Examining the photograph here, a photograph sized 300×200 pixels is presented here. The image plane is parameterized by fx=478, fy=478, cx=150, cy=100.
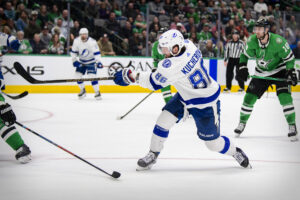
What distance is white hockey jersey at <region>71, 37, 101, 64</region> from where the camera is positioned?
9.16 metres

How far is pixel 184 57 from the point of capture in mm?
3205

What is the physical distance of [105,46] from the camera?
1054 cm

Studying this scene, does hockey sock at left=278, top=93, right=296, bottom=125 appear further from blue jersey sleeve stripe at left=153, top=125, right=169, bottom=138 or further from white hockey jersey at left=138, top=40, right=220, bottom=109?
blue jersey sleeve stripe at left=153, top=125, right=169, bottom=138

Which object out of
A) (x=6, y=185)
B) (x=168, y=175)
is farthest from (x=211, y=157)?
(x=6, y=185)

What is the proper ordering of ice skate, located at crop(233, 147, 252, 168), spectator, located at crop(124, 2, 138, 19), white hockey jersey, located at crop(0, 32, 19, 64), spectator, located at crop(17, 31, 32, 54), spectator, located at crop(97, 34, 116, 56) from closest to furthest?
ice skate, located at crop(233, 147, 252, 168), white hockey jersey, located at crop(0, 32, 19, 64), spectator, located at crop(17, 31, 32, 54), spectator, located at crop(97, 34, 116, 56), spectator, located at crop(124, 2, 138, 19)

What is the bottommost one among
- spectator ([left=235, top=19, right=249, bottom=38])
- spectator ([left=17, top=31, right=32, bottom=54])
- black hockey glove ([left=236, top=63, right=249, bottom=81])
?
spectator ([left=235, top=19, right=249, bottom=38])

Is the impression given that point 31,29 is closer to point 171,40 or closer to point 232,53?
point 232,53

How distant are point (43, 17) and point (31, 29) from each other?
1.37ft

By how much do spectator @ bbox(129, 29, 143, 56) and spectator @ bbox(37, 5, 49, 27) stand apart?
1924 mm

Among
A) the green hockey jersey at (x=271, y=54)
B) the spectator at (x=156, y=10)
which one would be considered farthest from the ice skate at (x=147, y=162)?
the spectator at (x=156, y=10)

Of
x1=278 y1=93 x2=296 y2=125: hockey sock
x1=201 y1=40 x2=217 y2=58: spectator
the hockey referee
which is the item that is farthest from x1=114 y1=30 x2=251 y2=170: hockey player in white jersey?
x1=201 y1=40 x2=217 y2=58: spectator

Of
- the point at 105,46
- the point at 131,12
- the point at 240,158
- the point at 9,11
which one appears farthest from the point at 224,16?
the point at 240,158

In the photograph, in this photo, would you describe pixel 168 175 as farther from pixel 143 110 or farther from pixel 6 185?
pixel 143 110

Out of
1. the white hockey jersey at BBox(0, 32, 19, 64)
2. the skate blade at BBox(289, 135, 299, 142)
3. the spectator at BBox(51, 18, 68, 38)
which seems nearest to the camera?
the white hockey jersey at BBox(0, 32, 19, 64)
